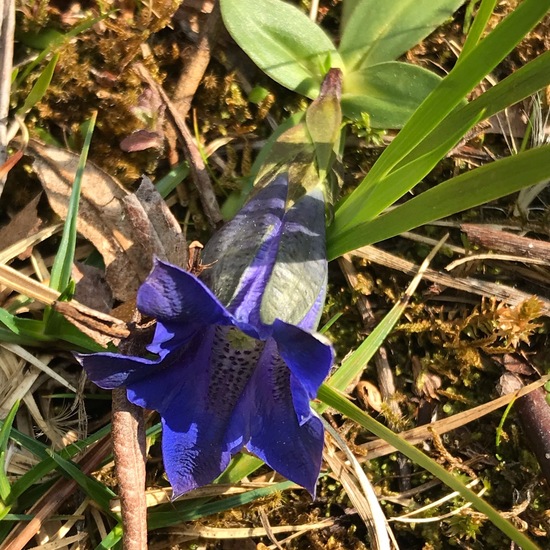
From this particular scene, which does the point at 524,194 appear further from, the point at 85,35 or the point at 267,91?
the point at 85,35

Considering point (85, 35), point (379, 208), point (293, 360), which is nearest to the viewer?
point (293, 360)

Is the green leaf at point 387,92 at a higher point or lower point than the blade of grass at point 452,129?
lower

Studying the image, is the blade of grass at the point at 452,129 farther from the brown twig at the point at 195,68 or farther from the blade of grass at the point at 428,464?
the brown twig at the point at 195,68

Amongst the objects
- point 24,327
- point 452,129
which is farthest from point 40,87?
point 452,129

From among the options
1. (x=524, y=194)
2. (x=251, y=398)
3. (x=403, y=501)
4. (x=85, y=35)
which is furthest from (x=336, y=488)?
(x=85, y=35)

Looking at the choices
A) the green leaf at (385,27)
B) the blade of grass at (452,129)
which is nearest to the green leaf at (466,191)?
the blade of grass at (452,129)

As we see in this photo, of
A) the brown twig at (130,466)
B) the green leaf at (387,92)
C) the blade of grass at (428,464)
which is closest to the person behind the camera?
the blade of grass at (428,464)

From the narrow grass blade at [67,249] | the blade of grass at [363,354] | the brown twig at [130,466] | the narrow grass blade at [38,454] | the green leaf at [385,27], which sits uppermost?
the green leaf at [385,27]
